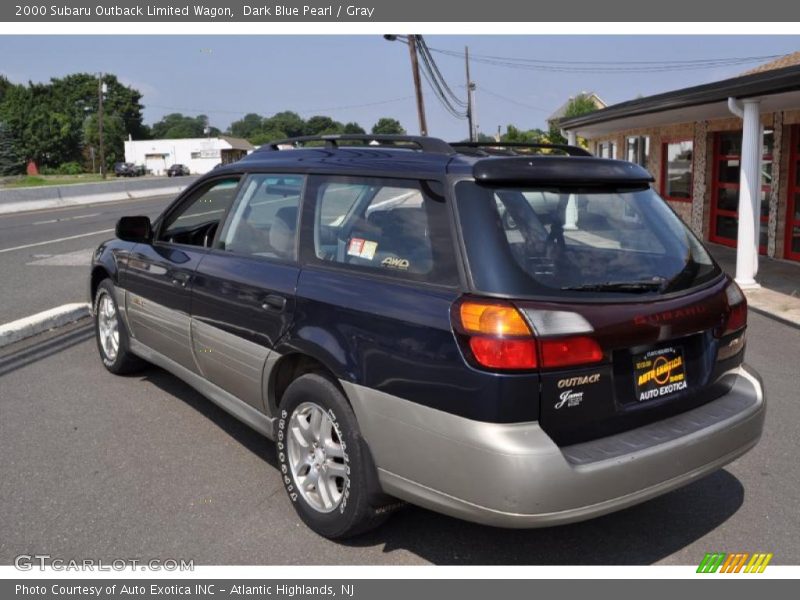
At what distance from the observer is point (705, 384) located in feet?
10.9

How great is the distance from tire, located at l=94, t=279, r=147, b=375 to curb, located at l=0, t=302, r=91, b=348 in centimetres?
84

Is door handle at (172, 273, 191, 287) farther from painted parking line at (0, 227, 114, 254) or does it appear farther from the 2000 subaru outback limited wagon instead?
painted parking line at (0, 227, 114, 254)

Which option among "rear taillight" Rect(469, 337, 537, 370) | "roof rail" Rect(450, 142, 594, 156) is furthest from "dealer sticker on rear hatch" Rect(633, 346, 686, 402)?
"roof rail" Rect(450, 142, 594, 156)

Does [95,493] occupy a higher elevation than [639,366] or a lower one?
lower

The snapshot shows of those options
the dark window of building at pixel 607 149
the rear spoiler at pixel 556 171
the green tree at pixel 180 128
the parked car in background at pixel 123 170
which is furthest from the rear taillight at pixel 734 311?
the green tree at pixel 180 128

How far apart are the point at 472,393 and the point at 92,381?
13.4 ft

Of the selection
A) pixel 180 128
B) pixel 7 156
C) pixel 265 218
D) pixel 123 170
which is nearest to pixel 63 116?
pixel 7 156

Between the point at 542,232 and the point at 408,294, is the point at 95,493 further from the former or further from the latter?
the point at 542,232

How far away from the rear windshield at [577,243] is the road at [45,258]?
6644mm

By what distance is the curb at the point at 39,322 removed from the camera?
22.6 feet

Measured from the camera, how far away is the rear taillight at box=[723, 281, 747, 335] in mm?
3431

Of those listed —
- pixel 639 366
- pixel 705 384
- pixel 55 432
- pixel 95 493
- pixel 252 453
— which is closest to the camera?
pixel 639 366

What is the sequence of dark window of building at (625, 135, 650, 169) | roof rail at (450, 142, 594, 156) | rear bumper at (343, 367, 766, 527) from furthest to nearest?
1. dark window of building at (625, 135, 650, 169)
2. roof rail at (450, 142, 594, 156)
3. rear bumper at (343, 367, 766, 527)

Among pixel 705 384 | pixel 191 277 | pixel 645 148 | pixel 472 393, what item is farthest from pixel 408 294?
pixel 645 148
